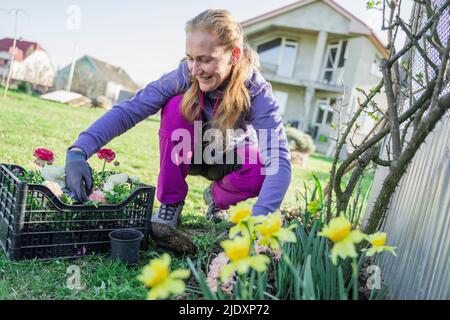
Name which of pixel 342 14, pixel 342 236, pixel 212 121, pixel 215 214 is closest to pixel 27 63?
pixel 342 14

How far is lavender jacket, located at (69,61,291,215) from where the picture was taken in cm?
185

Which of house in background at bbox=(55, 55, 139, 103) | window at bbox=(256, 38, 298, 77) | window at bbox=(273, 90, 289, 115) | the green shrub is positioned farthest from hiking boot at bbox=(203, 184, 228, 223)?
house in background at bbox=(55, 55, 139, 103)

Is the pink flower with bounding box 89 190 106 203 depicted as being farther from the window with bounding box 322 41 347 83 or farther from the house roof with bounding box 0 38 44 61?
the house roof with bounding box 0 38 44 61

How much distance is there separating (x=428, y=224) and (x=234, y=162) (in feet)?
4.45

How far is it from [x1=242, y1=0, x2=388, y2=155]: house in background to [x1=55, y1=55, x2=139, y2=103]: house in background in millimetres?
12738

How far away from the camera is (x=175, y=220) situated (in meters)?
2.41

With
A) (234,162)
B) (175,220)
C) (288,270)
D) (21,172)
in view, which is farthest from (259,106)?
(21,172)

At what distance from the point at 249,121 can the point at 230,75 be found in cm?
36

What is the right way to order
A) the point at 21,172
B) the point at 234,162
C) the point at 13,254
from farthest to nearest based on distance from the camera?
the point at 234,162 < the point at 21,172 < the point at 13,254

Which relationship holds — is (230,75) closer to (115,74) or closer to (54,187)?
(54,187)

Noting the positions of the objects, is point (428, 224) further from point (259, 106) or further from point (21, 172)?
point (21, 172)

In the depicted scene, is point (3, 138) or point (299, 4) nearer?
point (3, 138)

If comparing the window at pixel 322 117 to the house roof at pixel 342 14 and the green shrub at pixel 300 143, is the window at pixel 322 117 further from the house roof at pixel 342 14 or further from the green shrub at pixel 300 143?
the green shrub at pixel 300 143

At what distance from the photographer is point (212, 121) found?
7.70ft
